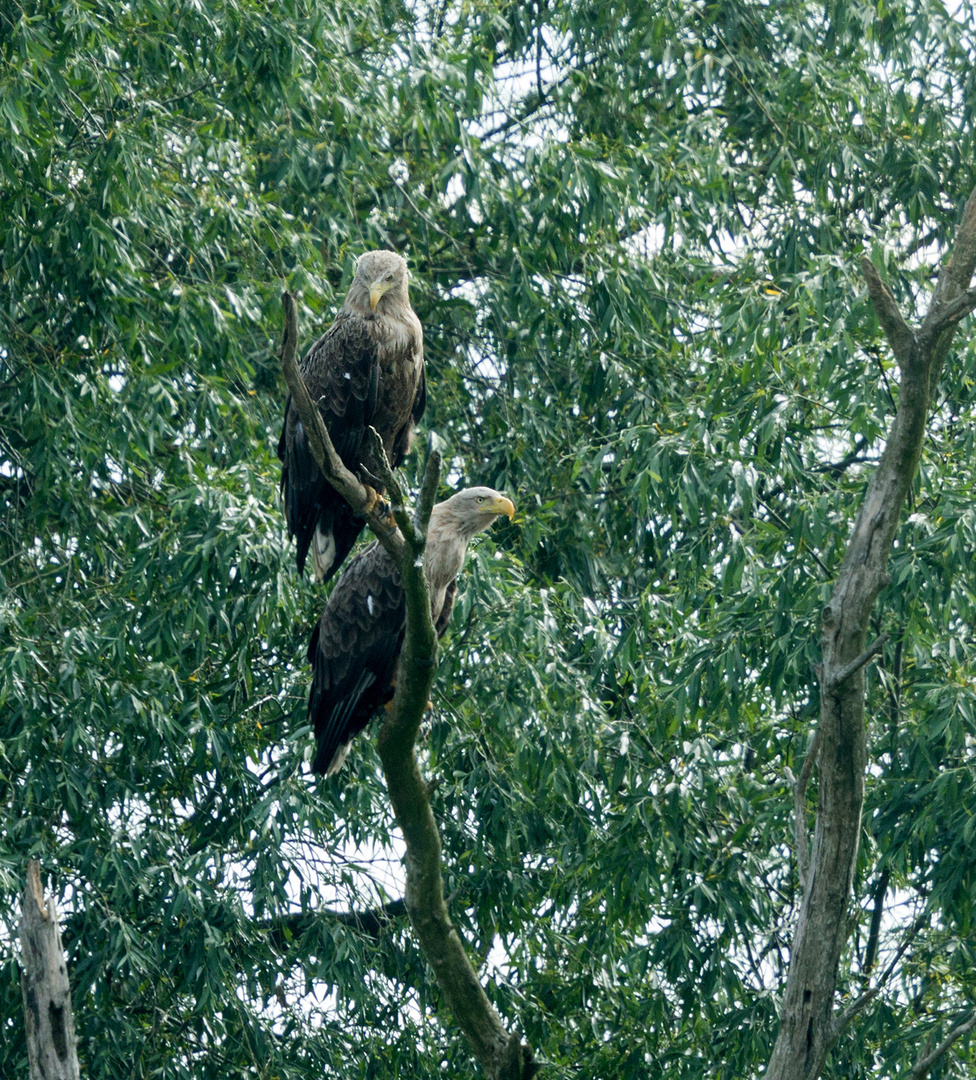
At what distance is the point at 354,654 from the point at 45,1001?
1745 mm

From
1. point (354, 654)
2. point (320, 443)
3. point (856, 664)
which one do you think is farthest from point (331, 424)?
point (856, 664)

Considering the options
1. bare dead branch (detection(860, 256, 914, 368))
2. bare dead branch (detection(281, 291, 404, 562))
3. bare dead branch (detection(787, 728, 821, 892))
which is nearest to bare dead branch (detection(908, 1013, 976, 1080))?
bare dead branch (detection(787, 728, 821, 892))

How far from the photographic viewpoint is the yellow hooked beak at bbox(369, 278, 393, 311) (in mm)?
4996

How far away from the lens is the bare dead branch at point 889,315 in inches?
133

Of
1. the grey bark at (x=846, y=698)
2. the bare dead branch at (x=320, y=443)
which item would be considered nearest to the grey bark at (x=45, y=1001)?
the bare dead branch at (x=320, y=443)

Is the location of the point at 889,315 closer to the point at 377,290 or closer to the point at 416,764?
the point at 416,764

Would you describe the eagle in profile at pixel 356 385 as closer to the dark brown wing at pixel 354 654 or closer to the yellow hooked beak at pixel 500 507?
the dark brown wing at pixel 354 654

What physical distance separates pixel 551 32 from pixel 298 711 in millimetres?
3752

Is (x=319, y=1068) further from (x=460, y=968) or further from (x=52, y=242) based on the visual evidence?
(x=52, y=242)

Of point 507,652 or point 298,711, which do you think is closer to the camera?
point 507,652

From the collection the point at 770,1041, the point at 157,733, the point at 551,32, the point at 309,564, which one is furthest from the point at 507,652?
the point at 551,32

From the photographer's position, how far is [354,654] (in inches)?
200

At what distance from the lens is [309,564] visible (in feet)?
19.2

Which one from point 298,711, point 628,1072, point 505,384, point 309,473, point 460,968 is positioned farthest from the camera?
point 505,384
